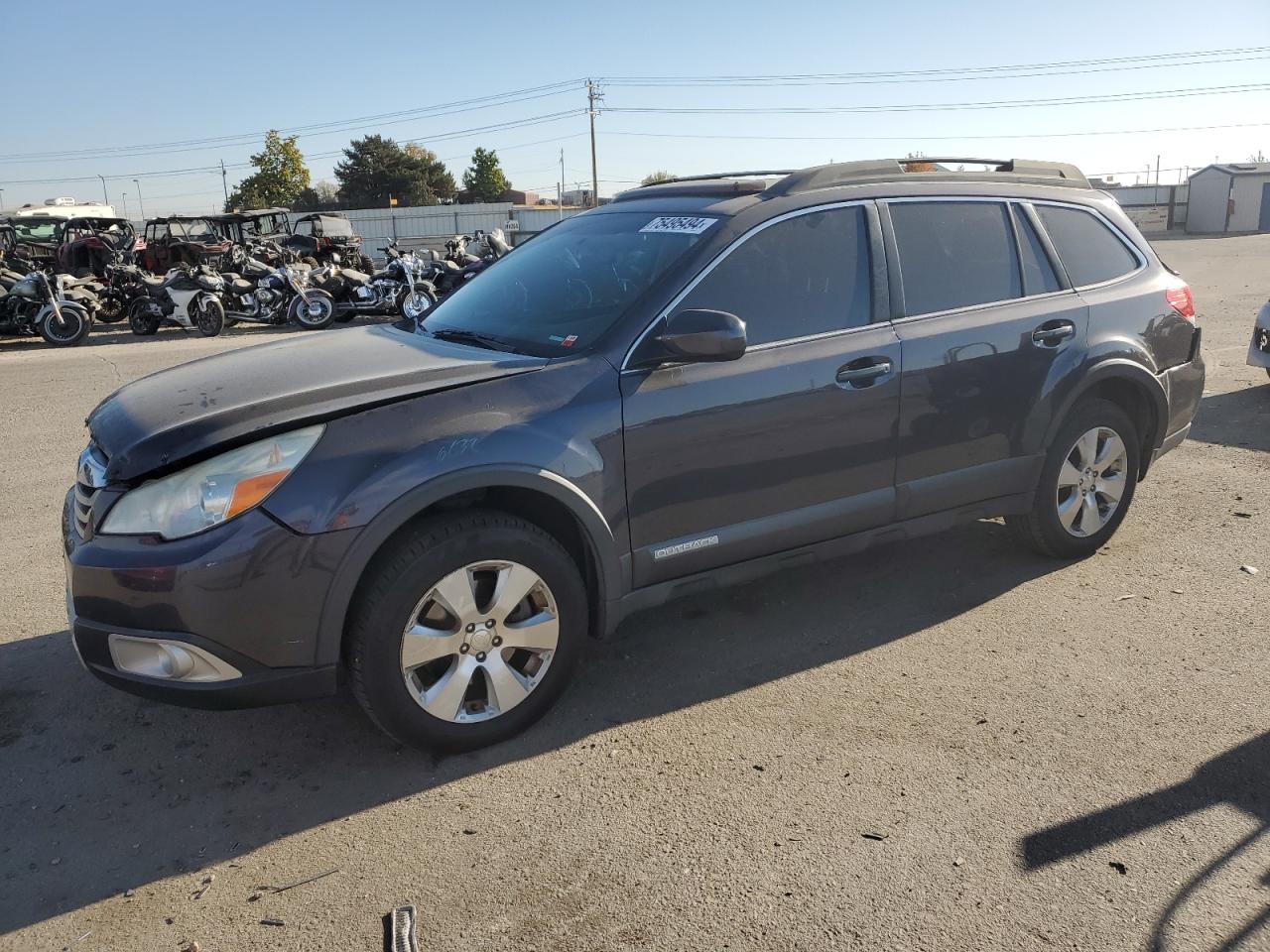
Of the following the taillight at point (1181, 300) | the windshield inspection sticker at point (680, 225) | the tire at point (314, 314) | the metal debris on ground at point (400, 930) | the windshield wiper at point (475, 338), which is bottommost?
the metal debris on ground at point (400, 930)

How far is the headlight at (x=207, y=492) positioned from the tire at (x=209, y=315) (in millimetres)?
14431

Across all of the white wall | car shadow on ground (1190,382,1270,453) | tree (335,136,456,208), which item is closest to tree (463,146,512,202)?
tree (335,136,456,208)

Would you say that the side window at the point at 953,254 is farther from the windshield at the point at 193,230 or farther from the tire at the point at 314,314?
the windshield at the point at 193,230

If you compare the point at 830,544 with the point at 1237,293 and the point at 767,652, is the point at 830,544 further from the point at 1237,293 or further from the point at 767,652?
the point at 1237,293

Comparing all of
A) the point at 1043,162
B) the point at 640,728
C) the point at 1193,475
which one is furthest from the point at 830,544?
the point at 1193,475

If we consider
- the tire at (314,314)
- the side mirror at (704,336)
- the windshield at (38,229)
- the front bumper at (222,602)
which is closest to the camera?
the front bumper at (222,602)

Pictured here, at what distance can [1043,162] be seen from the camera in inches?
196

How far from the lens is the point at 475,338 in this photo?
3910 millimetres

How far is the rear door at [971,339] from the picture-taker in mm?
4109

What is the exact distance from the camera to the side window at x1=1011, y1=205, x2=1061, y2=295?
4.53 m

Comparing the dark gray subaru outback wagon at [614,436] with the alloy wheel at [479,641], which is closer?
the dark gray subaru outback wagon at [614,436]

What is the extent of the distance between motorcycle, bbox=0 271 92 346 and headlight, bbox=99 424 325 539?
45.9 ft

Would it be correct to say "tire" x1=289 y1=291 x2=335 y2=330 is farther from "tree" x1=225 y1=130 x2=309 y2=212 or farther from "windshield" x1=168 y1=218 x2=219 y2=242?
"tree" x1=225 y1=130 x2=309 y2=212

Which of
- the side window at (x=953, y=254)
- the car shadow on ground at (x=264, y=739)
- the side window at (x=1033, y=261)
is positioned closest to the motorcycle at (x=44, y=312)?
the car shadow on ground at (x=264, y=739)
